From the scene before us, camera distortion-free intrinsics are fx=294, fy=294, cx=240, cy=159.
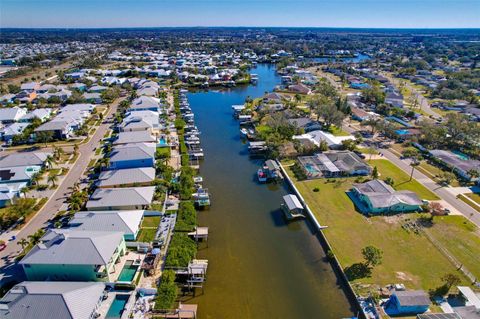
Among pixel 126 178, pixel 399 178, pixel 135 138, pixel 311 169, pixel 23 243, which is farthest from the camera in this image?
pixel 135 138

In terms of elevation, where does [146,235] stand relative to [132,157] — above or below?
below

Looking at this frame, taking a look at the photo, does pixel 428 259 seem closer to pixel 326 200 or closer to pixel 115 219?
pixel 326 200

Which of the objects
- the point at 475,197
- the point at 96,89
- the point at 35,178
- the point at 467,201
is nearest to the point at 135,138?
the point at 35,178

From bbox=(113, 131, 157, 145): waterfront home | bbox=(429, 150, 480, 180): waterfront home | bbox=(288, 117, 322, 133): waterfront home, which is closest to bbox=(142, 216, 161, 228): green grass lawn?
bbox=(113, 131, 157, 145): waterfront home

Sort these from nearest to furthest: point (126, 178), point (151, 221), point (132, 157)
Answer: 1. point (151, 221)
2. point (126, 178)
3. point (132, 157)

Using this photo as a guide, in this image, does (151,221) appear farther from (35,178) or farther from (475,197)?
(475,197)

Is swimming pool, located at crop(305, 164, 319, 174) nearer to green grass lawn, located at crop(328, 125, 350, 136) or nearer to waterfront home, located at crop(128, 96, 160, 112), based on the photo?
green grass lawn, located at crop(328, 125, 350, 136)

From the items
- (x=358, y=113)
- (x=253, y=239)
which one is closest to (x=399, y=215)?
(x=253, y=239)
